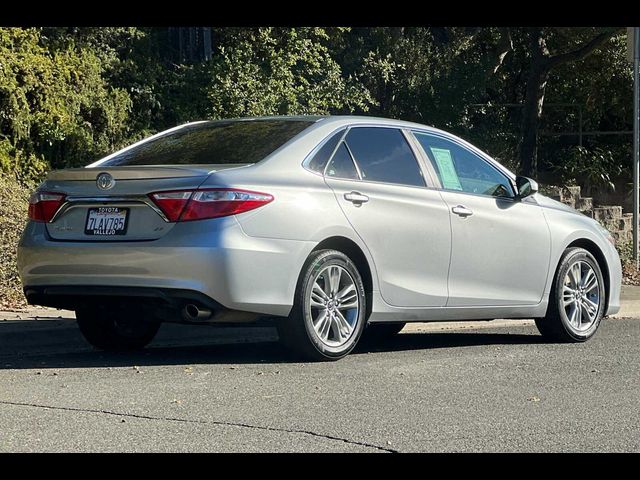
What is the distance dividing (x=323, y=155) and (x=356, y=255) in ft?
2.33

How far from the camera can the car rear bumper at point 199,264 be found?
777cm

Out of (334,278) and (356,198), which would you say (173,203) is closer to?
(334,278)

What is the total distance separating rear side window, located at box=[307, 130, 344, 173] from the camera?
8500 millimetres

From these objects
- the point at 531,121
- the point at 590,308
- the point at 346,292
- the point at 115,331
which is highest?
the point at 531,121

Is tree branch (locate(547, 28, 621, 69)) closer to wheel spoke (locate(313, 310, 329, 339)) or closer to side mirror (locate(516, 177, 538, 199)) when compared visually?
side mirror (locate(516, 177, 538, 199))

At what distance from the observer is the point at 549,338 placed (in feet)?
33.5

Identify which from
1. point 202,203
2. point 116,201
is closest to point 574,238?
point 202,203

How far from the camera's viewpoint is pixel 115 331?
30.0 feet

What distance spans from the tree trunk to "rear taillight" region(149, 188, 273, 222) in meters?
12.9

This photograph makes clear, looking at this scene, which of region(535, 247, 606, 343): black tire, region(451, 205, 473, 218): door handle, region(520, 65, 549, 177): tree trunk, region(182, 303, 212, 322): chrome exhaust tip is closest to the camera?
region(182, 303, 212, 322): chrome exhaust tip

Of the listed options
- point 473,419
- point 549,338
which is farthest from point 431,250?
point 473,419

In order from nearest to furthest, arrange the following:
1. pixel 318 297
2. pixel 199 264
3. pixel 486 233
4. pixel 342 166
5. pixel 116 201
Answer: pixel 199 264 < pixel 116 201 < pixel 318 297 < pixel 342 166 < pixel 486 233

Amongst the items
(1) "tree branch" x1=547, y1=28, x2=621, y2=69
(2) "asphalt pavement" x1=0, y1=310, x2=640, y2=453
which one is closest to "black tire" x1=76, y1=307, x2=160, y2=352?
(2) "asphalt pavement" x1=0, y1=310, x2=640, y2=453

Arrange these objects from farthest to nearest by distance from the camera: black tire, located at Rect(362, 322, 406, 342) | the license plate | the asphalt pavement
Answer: black tire, located at Rect(362, 322, 406, 342) < the license plate < the asphalt pavement
